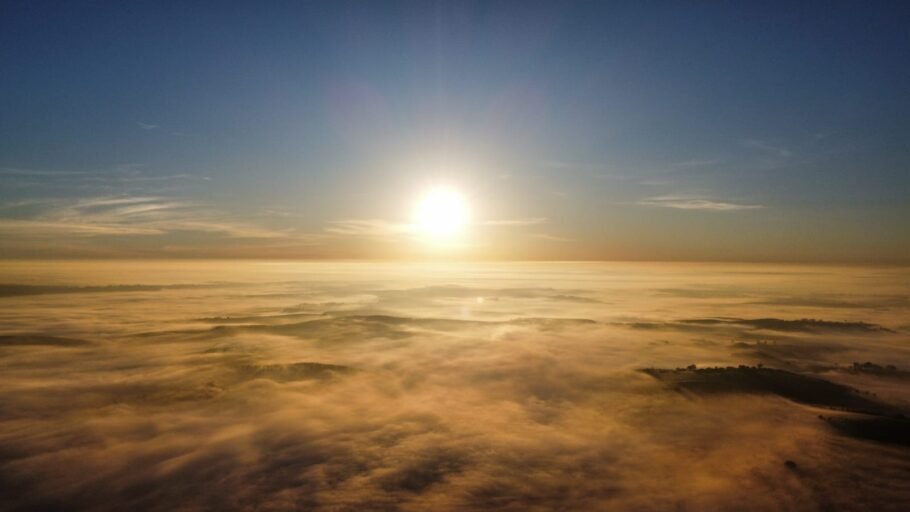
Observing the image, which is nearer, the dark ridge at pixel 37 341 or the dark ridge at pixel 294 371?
the dark ridge at pixel 294 371

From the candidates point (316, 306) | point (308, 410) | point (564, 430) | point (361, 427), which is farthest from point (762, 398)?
point (316, 306)

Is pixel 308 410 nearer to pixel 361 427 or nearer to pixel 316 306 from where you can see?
pixel 361 427

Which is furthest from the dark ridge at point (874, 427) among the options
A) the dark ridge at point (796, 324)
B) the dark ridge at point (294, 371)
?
the dark ridge at point (796, 324)

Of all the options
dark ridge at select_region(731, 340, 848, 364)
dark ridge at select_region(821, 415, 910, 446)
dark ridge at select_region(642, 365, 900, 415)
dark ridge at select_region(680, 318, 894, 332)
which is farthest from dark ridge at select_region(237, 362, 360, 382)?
dark ridge at select_region(680, 318, 894, 332)

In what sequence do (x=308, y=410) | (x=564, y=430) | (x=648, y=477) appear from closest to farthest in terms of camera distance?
(x=648, y=477)
(x=564, y=430)
(x=308, y=410)

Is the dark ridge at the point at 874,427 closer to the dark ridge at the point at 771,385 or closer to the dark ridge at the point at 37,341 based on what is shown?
the dark ridge at the point at 771,385

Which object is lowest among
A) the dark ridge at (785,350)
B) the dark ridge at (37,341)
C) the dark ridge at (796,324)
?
the dark ridge at (37,341)
